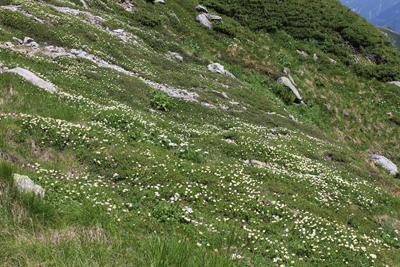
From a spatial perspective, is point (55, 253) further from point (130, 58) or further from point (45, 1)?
point (45, 1)

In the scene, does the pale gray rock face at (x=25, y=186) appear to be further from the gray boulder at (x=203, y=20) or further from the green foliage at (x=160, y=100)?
the gray boulder at (x=203, y=20)

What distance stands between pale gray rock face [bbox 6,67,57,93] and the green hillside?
10 centimetres

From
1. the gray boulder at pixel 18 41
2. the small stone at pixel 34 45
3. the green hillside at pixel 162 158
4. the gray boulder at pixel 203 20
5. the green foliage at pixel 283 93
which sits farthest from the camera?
the gray boulder at pixel 203 20

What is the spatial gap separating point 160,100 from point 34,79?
25.7ft

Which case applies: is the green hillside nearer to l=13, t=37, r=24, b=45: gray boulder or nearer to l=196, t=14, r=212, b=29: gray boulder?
l=13, t=37, r=24, b=45: gray boulder

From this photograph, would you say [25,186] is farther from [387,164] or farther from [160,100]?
[387,164]

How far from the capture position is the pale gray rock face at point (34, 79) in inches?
492

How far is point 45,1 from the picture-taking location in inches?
1030

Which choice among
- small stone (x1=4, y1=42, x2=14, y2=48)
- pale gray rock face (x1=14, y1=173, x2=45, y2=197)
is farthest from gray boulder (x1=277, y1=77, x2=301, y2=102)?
pale gray rock face (x1=14, y1=173, x2=45, y2=197)

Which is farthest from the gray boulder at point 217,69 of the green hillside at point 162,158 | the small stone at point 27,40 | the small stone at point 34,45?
the small stone at point 27,40

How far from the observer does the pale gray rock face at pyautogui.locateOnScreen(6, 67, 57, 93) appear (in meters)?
12.5

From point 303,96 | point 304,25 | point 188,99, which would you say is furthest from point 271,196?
point 304,25

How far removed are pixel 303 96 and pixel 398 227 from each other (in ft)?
84.8

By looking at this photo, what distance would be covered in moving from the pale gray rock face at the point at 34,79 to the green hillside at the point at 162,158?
0.32 ft
